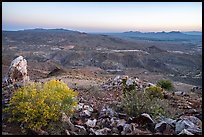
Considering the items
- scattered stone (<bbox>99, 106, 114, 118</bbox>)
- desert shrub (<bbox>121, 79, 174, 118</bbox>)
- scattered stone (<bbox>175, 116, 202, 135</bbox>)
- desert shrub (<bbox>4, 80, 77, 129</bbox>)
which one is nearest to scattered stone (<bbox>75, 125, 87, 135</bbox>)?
desert shrub (<bbox>4, 80, 77, 129</bbox>)

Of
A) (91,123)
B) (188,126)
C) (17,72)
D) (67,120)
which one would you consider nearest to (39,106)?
(67,120)

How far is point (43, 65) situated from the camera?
4359 cm

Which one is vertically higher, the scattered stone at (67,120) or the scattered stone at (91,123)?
the scattered stone at (67,120)

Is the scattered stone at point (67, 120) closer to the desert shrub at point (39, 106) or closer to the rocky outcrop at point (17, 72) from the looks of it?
the desert shrub at point (39, 106)

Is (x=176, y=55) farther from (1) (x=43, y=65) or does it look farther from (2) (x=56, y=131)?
(2) (x=56, y=131)

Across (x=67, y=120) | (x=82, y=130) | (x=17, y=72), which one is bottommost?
(x=82, y=130)

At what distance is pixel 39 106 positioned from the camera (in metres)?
6.48

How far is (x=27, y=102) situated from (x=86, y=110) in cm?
177

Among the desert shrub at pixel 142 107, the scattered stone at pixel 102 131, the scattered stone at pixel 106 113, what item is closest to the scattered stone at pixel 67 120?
the scattered stone at pixel 102 131

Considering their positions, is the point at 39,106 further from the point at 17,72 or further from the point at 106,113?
the point at 17,72

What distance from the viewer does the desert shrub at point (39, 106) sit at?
6.30 meters

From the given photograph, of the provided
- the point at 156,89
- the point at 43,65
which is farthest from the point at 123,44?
the point at 156,89

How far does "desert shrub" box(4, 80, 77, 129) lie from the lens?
630 centimetres

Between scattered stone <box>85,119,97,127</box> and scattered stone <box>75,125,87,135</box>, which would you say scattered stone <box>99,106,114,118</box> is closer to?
scattered stone <box>85,119,97,127</box>
